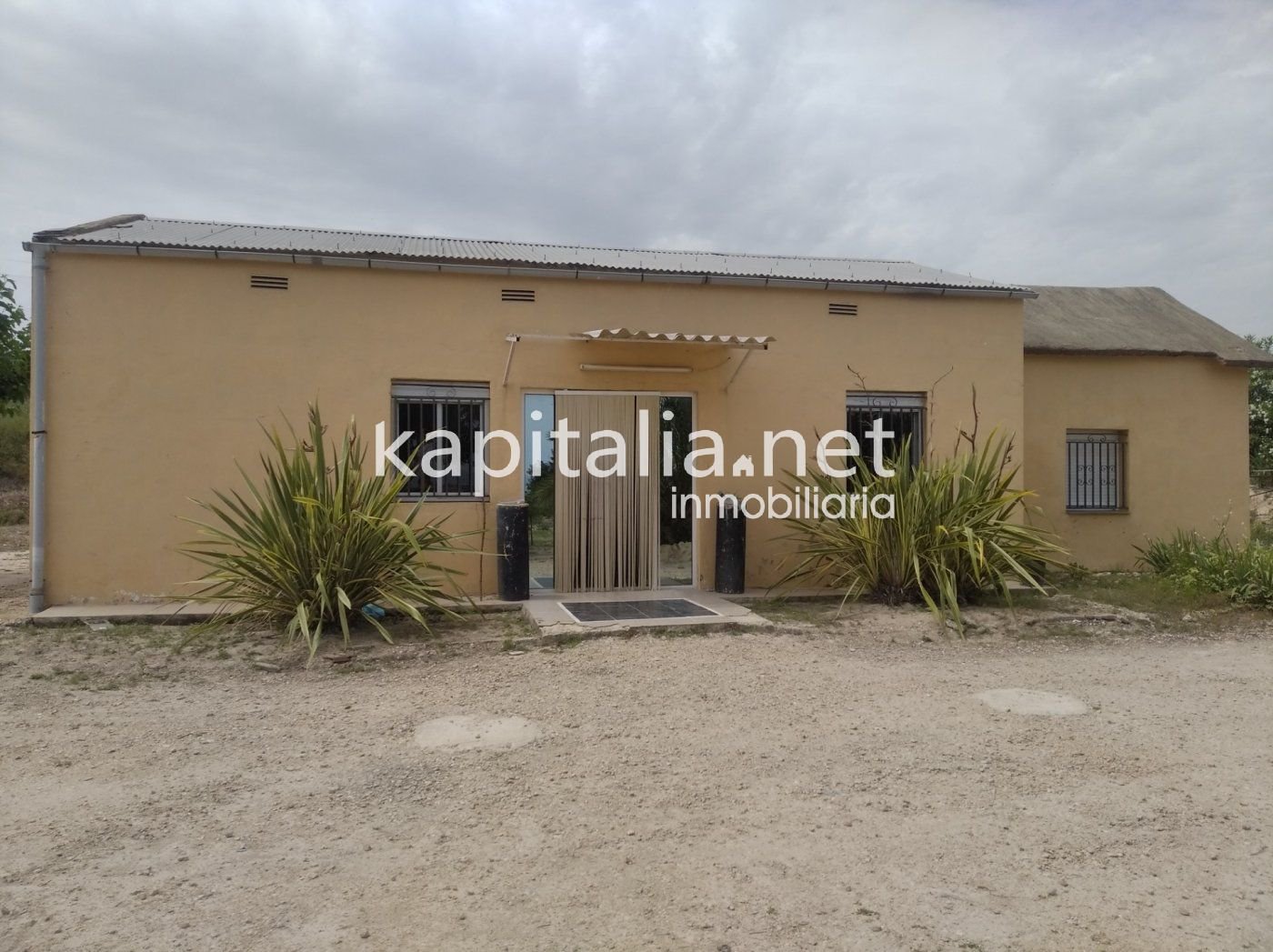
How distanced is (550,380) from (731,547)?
8.35 feet

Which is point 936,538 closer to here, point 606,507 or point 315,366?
point 606,507

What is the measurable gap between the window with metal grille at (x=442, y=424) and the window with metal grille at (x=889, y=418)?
4.16m

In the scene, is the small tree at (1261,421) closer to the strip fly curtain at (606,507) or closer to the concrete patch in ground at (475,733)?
the strip fly curtain at (606,507)

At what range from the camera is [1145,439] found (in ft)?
37.7

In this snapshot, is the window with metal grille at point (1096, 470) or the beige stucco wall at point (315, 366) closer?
the beige stucco wall at point (315, 366)

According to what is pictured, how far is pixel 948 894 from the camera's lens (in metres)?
3.13

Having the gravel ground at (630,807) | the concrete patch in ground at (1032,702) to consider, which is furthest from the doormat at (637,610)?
the concrete patch in ground at (1032,702)

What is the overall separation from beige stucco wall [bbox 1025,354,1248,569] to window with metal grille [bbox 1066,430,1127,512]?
108mm

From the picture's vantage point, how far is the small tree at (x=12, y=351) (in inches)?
476

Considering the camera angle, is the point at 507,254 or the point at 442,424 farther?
the point at 507,254

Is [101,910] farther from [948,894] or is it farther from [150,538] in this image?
[150,538]

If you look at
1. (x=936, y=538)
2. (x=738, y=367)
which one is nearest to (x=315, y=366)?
(x=738, y=367)

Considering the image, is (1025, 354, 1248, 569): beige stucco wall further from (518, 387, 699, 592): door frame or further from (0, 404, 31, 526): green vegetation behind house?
(0, 404, 31, 526): green vegetation behind house

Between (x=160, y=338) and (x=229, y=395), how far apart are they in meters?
Answer: 0.79
